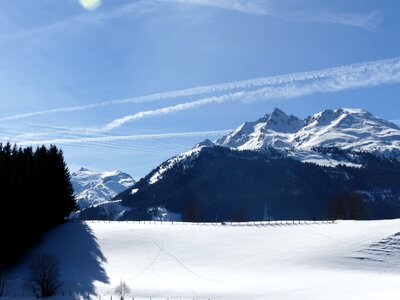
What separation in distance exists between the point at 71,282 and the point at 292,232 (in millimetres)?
40825

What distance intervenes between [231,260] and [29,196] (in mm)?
36832

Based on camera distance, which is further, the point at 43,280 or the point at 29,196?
the point at 29,196

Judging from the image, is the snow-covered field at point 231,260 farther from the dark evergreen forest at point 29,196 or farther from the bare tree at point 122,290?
the dark evergreen forest at point 29,196

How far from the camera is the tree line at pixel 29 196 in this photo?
75438 millimetres

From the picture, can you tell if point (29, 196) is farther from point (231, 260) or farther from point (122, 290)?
point (231, 260)

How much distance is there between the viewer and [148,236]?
89250 mm

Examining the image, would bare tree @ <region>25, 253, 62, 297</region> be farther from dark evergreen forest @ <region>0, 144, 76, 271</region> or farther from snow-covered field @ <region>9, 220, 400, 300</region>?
dark evergreen forest @ <region>0, 144, 76, 271</region>

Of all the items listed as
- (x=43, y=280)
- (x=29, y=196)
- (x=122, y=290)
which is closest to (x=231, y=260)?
(x=122, y=290)

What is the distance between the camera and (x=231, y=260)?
75.2 meters

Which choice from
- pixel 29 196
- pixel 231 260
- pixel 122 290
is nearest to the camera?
pixel 122 290

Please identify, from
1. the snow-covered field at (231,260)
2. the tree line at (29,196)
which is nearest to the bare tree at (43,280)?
the snow-covered field at (231,260)

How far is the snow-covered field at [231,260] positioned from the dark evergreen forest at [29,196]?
3.34 meters

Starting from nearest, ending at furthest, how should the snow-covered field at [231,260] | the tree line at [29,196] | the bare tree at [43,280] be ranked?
the snow-covered field at [231,260]
the bare tree at [43,280]
the tree line at [29,196]

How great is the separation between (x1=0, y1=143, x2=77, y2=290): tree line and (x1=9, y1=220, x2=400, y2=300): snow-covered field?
3282mm
